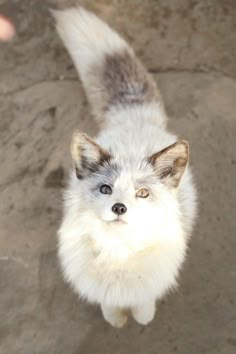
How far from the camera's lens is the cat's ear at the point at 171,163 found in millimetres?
1992

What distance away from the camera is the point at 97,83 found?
2910 mm

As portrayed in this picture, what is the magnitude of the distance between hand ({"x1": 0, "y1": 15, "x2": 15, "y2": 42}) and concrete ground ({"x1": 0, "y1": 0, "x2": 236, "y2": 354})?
6cm

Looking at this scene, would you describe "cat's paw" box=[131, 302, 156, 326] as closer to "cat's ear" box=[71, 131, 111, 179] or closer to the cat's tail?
"cat's ear" box=[71, 131, 111, 179]

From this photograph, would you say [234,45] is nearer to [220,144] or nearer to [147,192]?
[220,144]

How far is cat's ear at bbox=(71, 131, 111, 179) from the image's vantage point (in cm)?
204

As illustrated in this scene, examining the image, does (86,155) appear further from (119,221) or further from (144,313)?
(144,313)

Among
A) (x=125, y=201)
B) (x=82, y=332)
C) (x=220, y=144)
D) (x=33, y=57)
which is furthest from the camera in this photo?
(x=33, y=57)

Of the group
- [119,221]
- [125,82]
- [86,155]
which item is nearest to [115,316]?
[119,221]

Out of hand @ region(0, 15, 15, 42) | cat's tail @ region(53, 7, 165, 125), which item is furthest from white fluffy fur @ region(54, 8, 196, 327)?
hand @ region(0, 15, 15, 42)

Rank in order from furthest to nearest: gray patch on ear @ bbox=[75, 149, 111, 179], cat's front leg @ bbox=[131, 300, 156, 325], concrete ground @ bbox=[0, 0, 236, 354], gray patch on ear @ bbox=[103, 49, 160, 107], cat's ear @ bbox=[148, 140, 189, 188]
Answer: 1. gray patch on ear @ bbox=[103, 49, 160, 107]
2. concrete ground @ bbox=[0, 0, 236, 354]
3. cat's front leg @ bbox=[131, 300, 156, 325]
4. gray patch on ear @ bbox=[75, 149, 111, 179]
5. cat's ear @ bbox=[148, 140, 189, 188]

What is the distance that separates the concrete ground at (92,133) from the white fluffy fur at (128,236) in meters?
0.29

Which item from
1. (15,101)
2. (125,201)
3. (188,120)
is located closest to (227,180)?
(188,120)

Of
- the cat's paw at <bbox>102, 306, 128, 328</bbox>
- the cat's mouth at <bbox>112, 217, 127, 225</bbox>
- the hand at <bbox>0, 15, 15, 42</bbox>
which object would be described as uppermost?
the hand at <bbox>0, 15, 15, 42</bbox>

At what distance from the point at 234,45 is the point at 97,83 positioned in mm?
1254
